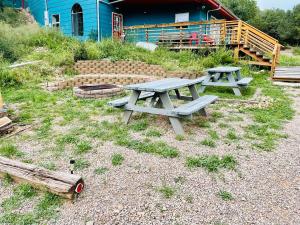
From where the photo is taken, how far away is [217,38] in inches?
444

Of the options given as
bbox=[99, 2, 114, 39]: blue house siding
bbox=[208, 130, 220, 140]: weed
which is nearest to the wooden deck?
bbox=[208, 130, 220, 140]: weed

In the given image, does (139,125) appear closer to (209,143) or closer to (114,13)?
(209,143)

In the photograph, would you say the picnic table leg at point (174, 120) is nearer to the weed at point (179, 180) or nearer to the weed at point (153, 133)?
the weed at point (153, 133)

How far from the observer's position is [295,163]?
112 inches

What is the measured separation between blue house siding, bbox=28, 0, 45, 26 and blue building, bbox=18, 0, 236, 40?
0.17 metres

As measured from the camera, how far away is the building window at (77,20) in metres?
14.6

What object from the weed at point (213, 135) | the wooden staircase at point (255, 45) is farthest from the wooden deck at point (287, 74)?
the weed at point (213, 135)

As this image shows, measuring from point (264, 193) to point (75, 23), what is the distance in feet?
48.8

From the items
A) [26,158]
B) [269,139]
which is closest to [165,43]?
[269,139]

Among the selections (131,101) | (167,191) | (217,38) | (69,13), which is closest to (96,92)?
(131,101)

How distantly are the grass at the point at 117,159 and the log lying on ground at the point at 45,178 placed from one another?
1.92 feet

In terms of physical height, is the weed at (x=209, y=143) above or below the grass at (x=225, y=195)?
above

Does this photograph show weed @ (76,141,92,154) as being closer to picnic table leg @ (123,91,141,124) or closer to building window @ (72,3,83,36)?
picnic table leg @ (123,91,141,124)

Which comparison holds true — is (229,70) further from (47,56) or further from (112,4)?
(112,4)
